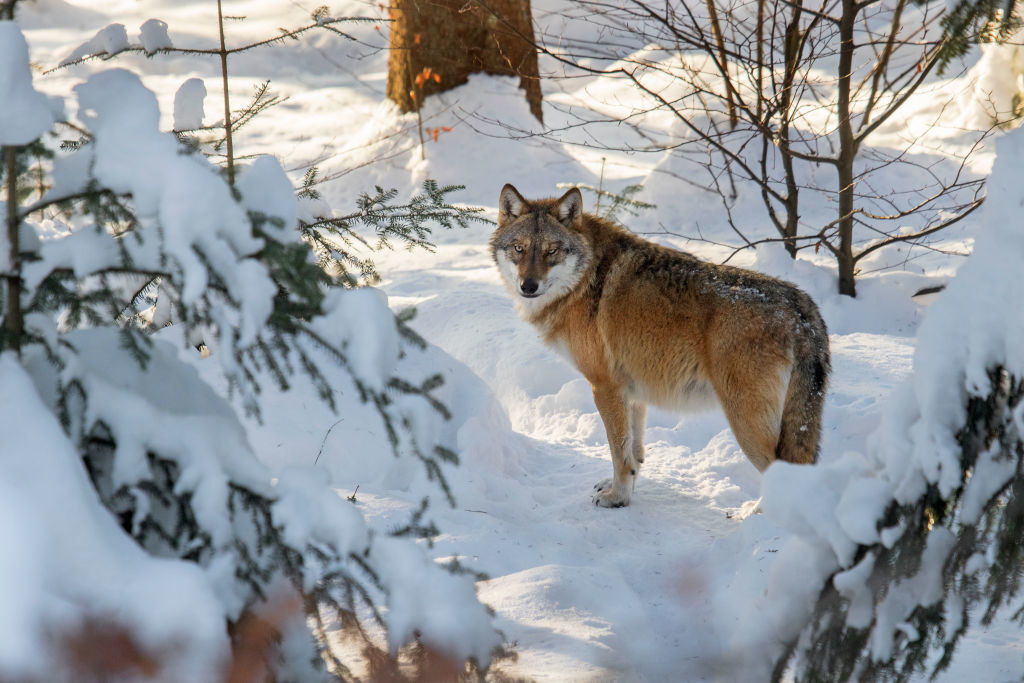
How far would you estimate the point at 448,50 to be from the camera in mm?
11523

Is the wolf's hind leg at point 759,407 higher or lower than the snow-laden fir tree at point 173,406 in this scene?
lower

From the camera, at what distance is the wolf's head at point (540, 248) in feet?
16.9

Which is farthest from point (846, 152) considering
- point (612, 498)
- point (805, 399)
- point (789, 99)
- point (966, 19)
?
point (966, 19)

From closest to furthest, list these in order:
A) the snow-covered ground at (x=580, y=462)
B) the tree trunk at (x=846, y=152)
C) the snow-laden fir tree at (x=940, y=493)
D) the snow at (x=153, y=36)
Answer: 1. the snow-laden fir tree at (x=940, y=493)
2. the snow-covered ground at (x=580, y=462)
3. the snow at (x=153, y=36)
4. the tree trunk at (x=846, y=152)

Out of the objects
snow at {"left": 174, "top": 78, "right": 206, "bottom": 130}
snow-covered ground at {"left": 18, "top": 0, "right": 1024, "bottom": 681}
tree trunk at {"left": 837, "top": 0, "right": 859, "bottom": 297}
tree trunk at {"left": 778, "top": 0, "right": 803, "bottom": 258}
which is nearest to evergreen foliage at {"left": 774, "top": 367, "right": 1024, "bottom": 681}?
snow-covered ground at {"left": 18, "top": 0, "right": 1024, "bottom": 681}

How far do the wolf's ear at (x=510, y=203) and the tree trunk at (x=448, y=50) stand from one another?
5780 mm

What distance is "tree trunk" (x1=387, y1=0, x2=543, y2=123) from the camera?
35.8 feet

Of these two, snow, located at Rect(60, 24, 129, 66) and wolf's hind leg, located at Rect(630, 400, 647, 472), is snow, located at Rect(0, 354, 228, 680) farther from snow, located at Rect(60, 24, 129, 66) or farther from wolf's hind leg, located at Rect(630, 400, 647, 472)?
wolf's hind leg, located at Rect(630, 400, 647, 472)

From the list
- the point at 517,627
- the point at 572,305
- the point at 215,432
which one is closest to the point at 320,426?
the point at 572,305

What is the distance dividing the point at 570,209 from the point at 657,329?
1.12 meters

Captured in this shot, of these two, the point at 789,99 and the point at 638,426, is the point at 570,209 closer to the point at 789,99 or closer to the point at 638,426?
the point at 638,426

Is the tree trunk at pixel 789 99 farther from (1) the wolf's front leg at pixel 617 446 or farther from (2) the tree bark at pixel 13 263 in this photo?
(2) the tree bark at pixel 13 263

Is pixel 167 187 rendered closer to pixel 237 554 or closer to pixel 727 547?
pixel 237 554

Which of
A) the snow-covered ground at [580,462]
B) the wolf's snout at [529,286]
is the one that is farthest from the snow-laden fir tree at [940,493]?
the wolf's snout at [529,286]
